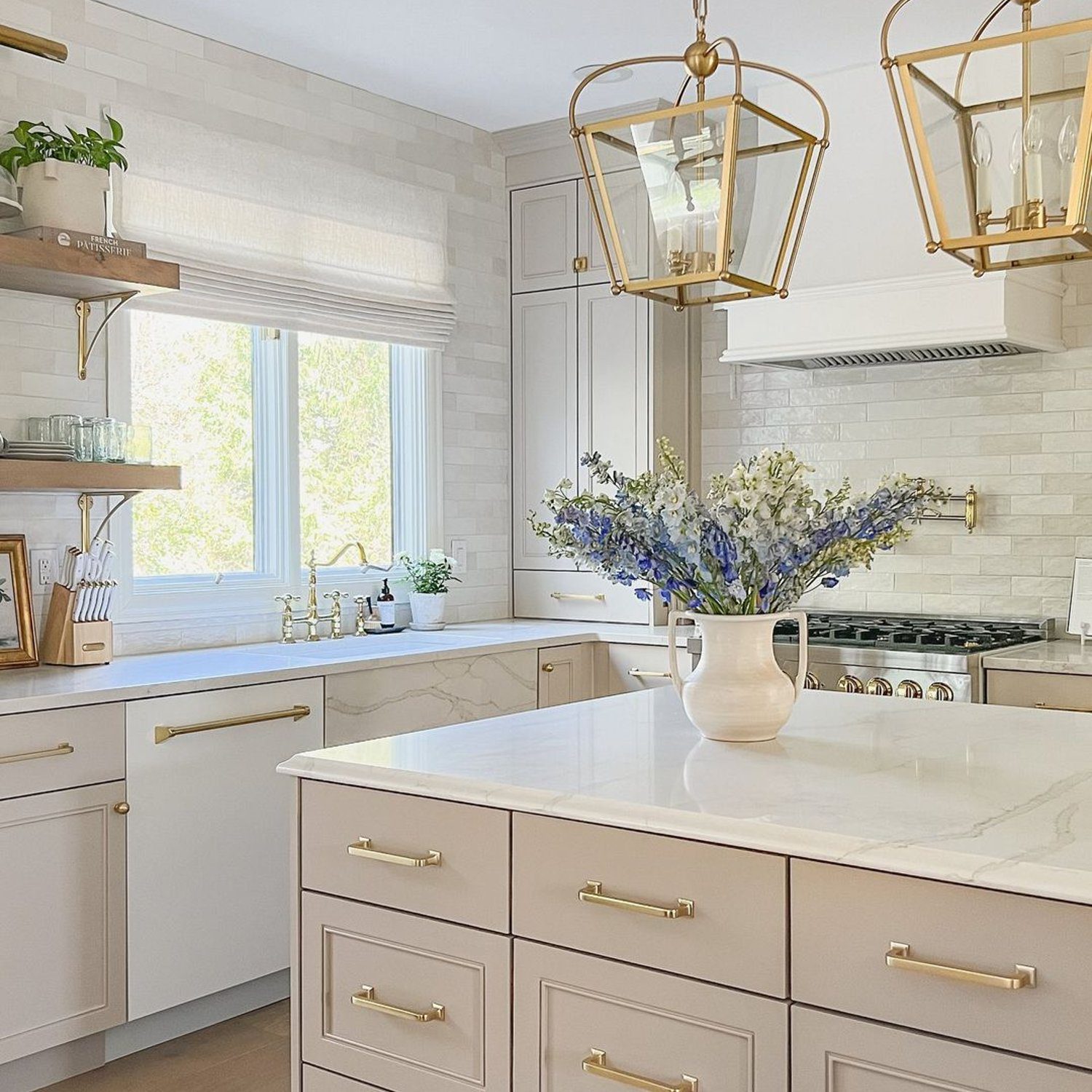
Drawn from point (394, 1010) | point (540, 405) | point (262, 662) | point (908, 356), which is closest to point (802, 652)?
point (394, 1010)

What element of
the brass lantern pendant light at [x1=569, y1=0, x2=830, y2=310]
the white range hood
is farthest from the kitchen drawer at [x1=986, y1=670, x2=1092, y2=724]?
the brass lantern pendant light at [x1=569, y1=0, x2=830, y2=310]

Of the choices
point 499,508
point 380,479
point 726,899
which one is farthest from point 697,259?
point 499,508

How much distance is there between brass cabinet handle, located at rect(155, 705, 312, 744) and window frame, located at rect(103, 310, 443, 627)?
67 cm

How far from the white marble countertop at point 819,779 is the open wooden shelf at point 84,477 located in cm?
161

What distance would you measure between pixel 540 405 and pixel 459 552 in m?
0.69

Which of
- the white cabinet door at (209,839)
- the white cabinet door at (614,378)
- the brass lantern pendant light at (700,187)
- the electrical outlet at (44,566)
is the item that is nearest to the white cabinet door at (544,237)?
the white cabinet door at (614,378)

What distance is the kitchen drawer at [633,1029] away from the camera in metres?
1.62

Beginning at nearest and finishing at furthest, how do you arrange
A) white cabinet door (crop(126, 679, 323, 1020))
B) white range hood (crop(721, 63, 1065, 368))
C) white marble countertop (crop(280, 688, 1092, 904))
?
white marble countertop (crop(280, 688, 1092, 904)), white cabinet door (crop(126, 679, 323, 1020)), white range hood (crop(721, 63, 1065, 368))

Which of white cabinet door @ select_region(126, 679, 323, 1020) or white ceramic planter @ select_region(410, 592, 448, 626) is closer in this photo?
white cabinet door @ select_region(126, 679, 323, 1020)

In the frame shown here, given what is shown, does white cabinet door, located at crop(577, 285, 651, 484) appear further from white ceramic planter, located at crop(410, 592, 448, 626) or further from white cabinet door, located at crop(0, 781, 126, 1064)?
white cabinet door, located at crop(0, 781, 126, 1064)

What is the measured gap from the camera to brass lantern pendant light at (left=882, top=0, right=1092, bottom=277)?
155 centimetres

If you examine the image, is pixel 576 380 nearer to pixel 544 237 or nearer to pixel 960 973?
pixel 544 237

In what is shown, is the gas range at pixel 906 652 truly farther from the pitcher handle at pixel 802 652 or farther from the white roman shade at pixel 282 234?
the white roman shade at pixel 282 234

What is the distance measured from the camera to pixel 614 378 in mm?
5098
